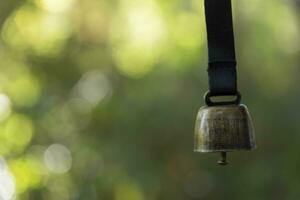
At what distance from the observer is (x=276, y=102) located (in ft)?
18.8

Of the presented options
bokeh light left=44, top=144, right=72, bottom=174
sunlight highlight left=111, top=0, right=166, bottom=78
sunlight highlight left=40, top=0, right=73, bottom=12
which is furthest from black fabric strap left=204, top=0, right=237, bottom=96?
sunlight highlight left=40, top=0, right=73, bottom=12

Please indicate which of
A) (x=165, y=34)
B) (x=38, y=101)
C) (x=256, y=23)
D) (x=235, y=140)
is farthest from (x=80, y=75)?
(x=235, y=140)

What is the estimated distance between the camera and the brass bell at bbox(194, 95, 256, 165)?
1607 millimetres

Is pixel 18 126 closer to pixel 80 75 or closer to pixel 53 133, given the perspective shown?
pixel 53 133

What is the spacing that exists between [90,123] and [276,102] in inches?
60.7

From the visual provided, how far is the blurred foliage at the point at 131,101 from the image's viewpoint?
564 centimetres

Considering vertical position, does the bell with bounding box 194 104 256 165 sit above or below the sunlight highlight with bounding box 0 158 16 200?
above

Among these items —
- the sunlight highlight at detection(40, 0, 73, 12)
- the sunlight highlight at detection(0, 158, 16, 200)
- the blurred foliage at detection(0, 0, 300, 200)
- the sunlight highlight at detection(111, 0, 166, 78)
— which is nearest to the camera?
the sunlight highlight at detection(0, 158, 16, 200)

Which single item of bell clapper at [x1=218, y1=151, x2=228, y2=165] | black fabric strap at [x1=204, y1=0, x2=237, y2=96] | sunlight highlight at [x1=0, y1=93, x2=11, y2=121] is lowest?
sunlight highlight at [x1=0, y1=93, x2=11, y2=121]

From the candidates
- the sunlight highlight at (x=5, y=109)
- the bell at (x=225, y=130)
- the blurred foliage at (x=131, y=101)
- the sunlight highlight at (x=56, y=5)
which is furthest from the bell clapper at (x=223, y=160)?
the sunlight highlight at (x=56, y=5)

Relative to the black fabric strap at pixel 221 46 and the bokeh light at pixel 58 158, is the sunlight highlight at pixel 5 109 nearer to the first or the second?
the bokeh light at pixel 58 158

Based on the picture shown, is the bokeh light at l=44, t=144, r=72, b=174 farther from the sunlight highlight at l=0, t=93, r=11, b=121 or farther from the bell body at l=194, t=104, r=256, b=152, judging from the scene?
the bell body at l=194, t=104, r=256, b=152

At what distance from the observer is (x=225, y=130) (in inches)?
63.9

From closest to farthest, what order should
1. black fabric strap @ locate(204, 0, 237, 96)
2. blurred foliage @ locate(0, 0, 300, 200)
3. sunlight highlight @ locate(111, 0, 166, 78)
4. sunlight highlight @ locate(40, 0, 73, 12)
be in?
black fabric strap @ locate(204, 0, 237, 96)
blurred foliage @ locate(0, 0, 300, 200)
sunlight highlight @ locate(111, 0, 166, 78)
sunlight highlight @ locate(40, 0, 73, 12)
